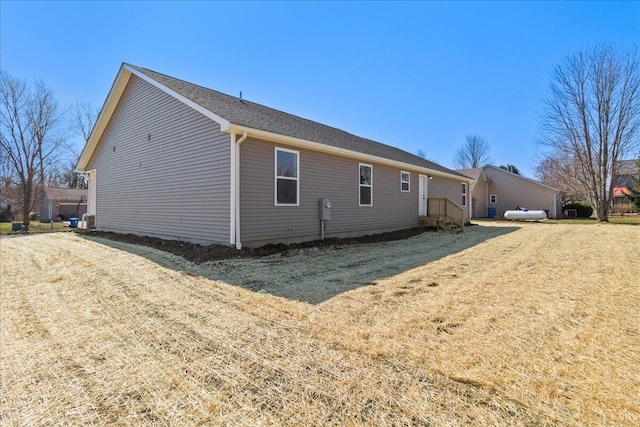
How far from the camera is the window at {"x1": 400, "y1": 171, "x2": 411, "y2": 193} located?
13.0m

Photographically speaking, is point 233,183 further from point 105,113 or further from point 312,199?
point 105,113

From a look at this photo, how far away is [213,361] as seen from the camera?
2615mm

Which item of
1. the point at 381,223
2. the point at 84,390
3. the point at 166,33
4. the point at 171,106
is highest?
the point at 166,33

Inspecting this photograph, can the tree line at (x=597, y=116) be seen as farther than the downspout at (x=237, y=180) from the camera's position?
Yes

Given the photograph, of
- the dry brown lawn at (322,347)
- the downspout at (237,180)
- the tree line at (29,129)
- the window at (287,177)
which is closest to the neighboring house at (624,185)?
the window at (287,177)

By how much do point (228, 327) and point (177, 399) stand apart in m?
1.17

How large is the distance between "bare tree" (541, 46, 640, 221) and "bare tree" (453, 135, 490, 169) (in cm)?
2691

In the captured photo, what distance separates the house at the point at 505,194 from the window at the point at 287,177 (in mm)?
21907

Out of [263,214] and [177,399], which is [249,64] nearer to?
[263,214]

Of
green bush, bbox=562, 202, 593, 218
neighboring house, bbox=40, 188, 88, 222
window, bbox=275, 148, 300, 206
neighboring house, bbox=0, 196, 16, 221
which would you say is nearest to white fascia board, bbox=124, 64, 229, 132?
window, bbox=275, 148, 300, 206

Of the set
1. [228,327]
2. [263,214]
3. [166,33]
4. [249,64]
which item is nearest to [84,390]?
[228,327]

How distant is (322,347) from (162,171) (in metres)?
8.30

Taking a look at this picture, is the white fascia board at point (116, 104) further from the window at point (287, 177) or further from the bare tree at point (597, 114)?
the bare tree at point (597, 114)

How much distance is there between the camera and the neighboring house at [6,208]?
112ft
